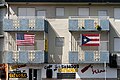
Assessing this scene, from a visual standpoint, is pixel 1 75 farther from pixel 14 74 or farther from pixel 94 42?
pixel 94 42

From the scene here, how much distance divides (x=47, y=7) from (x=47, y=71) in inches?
282

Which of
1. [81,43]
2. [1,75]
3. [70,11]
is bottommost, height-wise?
Result: [1,75]

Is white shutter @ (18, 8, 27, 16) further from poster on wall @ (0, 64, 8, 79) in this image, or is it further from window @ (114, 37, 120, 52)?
window @ (114, 37, 120, 52)

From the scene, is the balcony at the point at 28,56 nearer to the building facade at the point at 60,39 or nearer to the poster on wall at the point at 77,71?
the building facade at the point at 60,39

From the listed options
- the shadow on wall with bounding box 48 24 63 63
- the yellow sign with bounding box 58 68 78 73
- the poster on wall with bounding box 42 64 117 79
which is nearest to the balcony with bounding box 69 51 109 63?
the poster on wall with bounding box 42 64 117 79

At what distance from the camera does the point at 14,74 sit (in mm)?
57000

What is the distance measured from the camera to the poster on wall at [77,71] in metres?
56.9

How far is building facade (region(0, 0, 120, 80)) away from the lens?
183 feet

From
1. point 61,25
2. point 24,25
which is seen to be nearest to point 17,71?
point 24,25

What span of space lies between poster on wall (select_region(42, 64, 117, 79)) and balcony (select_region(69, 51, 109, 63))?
1481 millimetres

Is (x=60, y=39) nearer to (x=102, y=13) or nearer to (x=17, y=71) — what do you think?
(x=102, y=13)

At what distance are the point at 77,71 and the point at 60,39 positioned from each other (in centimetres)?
403

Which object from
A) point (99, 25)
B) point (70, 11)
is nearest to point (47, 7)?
point (70, 11)

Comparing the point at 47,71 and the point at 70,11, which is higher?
the point at 70,11
